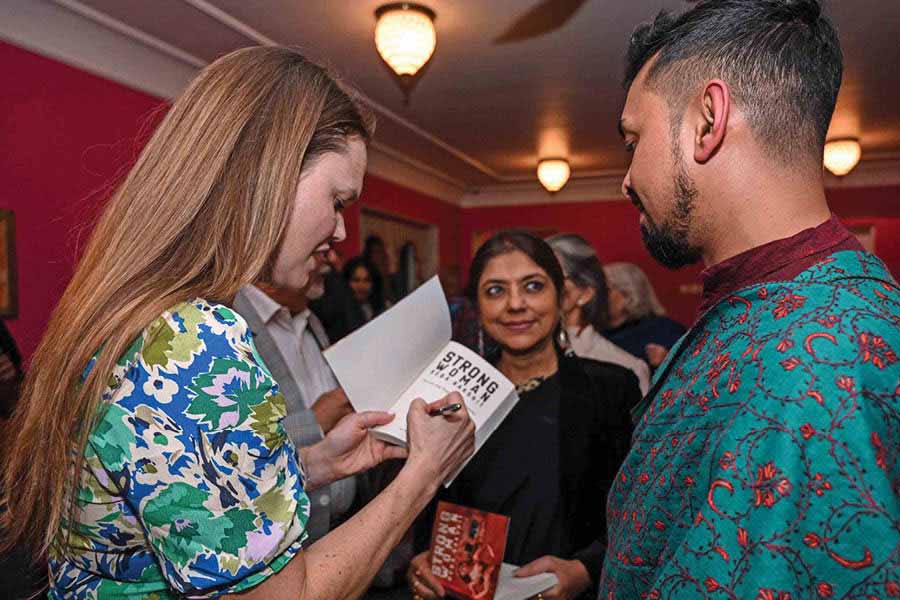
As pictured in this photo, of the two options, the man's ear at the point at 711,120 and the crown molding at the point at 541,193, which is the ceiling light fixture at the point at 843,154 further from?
the man's ear at the point at 711,120

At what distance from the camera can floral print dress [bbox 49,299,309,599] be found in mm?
688

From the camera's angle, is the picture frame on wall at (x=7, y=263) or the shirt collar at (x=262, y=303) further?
the picture frame on wall at (x=7, y=263)

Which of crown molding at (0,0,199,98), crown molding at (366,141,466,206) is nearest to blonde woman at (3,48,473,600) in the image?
crown molding at (0,0,199,98)

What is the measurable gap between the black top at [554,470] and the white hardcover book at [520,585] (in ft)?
0.41

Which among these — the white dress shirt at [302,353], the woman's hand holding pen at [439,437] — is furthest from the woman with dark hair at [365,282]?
the woman's hand holding pen at [439,437]

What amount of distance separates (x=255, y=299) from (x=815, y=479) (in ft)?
6.01

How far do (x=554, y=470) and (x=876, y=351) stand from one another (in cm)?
113

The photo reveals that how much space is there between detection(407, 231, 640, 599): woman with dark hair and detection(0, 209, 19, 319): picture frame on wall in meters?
2.37

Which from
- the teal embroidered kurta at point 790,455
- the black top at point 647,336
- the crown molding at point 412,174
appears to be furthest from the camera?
the crown molding at point 412,174

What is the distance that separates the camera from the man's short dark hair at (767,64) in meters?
0.81

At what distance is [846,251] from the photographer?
29.8 inches

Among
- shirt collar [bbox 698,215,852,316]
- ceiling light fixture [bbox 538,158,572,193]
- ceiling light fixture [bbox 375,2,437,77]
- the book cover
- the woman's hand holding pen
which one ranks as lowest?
the book cover

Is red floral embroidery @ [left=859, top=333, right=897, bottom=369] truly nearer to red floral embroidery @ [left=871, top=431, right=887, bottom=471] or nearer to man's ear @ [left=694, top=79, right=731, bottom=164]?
red floral embroidery @ [left=871, top=431, right=887, bottom=471]

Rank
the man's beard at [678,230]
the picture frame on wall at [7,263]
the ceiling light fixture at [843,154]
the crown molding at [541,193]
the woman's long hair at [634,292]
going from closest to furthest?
the man's beard at [678,230], the picture frame on wall at [7,263], the woman's long hair at [634,292], the ceiling light fixture at [843,154], the crown molding at [541,193]
